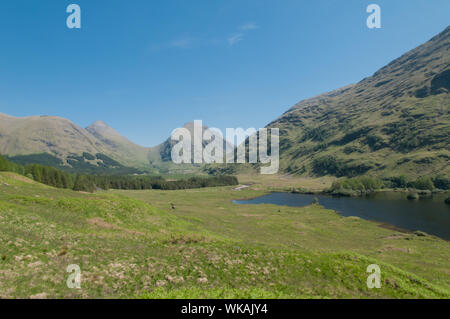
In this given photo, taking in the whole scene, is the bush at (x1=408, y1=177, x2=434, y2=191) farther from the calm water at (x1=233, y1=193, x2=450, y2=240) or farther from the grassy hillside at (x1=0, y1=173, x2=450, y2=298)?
the grassy hillside at (x1=0, y1=173, x2=450, y2=298)

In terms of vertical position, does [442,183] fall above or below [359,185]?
above

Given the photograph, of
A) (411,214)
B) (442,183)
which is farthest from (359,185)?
(411,214)

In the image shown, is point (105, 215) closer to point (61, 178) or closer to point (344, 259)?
point (344, 259)

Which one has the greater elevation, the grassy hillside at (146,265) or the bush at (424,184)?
the grassy hillside at (146,265)

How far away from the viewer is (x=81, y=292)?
15.1 meters
